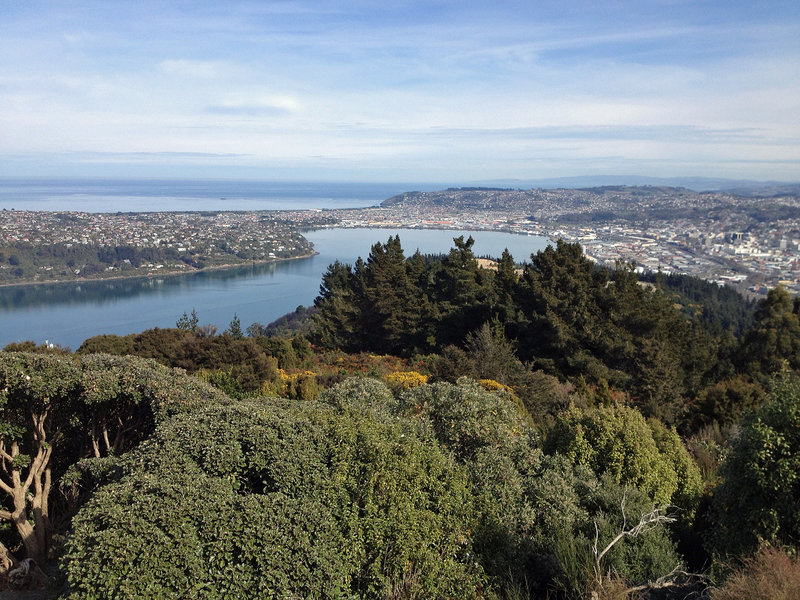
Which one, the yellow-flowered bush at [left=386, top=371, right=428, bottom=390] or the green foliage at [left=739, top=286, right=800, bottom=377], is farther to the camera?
the green foliage at [left=739, top=286, right=800, bottom=377]

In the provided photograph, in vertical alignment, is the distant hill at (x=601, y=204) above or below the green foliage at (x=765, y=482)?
above

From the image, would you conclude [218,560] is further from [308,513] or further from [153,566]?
[308,513]

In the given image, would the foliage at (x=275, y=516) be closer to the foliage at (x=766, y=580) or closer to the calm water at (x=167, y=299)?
the foliage at (x=766, y=580)

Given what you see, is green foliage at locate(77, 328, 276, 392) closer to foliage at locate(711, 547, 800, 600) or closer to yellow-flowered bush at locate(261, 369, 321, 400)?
yellow-flowered bush at locate(261, 369, 321, 400)

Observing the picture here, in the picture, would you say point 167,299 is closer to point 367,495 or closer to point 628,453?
Answer: point 628,453

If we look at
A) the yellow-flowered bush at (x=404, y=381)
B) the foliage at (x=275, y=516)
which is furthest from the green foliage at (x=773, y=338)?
the foliage at (x=275, y=516)

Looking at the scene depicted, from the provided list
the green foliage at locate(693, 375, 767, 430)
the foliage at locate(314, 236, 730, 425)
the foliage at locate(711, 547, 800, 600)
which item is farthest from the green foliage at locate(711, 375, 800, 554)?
the green foliage at locate(693, 375, 767, 430)

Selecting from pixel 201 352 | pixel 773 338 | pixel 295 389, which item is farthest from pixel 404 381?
pixel 773 338

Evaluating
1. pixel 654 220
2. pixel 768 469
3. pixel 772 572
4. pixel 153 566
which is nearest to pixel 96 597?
pixel 153 566
